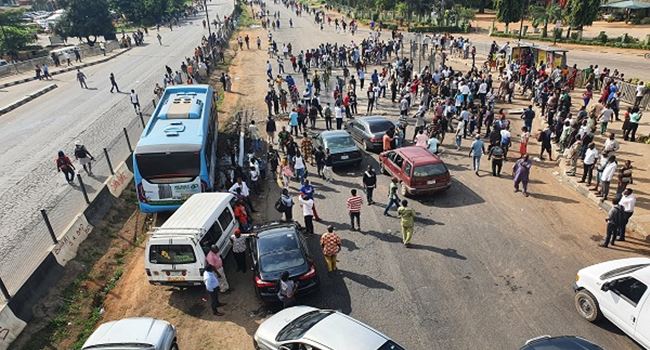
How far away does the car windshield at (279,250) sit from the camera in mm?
10922

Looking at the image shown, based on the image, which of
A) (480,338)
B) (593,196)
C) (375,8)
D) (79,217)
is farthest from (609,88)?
(375,8)

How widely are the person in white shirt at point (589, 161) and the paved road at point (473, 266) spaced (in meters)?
0.83

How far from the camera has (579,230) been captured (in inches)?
528

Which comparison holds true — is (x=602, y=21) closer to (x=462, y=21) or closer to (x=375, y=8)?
(x=462, y=21)

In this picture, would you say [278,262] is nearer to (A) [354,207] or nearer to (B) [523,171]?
(A) [354,207]

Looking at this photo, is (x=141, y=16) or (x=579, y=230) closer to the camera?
(x=579, y=230)

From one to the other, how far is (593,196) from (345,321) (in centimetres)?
1107

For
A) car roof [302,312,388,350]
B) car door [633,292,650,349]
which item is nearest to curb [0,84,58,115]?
car roof [302,312,388,350]

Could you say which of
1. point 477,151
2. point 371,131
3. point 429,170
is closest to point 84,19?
point 371,131

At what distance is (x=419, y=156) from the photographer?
629 inches

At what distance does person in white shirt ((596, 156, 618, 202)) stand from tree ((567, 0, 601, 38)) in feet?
126

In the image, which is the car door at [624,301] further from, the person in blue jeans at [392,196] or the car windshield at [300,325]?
the person in blue jeans at [392,196]

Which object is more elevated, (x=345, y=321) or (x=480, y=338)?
(x=345, y=321)

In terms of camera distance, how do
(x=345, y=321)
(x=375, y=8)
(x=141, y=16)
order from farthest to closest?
(x=141, y=16) → (x=375, y=8) → (x=345, y=321)
